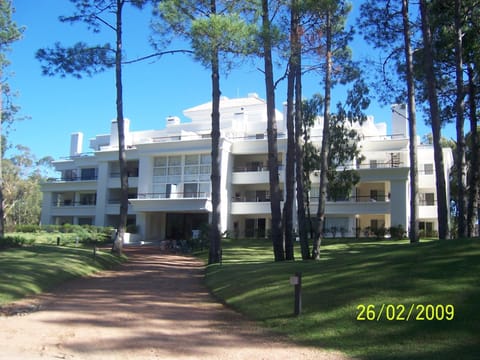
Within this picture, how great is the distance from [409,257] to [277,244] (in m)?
9.04

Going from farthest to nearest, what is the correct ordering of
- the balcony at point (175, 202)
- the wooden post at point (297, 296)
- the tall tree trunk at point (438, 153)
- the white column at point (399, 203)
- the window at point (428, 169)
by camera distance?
the window at point (428, 169) < the balcony at point (175, 202) < the white column at point (399, 203) < the tall tree trunk at point (438, 153) < the wooden post at point (297, 296)

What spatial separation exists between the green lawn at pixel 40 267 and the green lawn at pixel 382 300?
4953mm

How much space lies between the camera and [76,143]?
6088cm

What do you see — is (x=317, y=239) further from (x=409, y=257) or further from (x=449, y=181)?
(x=449, y=181)

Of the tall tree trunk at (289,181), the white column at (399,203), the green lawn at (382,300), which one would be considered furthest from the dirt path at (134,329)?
the white column at (399,203)

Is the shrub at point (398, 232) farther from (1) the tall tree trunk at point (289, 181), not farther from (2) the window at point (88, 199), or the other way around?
(2) the window at point (88, 199)

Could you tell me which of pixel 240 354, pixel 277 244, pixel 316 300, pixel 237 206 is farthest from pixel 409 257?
pixel 237 206

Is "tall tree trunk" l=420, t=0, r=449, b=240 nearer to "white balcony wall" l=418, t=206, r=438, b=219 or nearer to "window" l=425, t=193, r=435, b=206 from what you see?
"white balcony wall" l=418, t=206, r=438, b=219

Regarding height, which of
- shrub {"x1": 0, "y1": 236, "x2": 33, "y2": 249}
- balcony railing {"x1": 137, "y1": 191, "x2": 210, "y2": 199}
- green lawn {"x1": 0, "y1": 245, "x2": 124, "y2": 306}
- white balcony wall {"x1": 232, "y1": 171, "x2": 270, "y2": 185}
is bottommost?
green lawn {"x1": 0, "y1": 245, "x2": 124, "y2": 306}

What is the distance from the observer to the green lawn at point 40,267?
496 inches

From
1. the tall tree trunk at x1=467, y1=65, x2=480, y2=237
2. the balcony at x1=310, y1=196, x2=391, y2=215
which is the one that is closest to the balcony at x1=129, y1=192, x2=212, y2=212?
the balcony at x1=310, y1=196, x2=391, y2=215

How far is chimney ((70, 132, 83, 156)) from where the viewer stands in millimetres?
60688

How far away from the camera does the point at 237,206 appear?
42.8m
